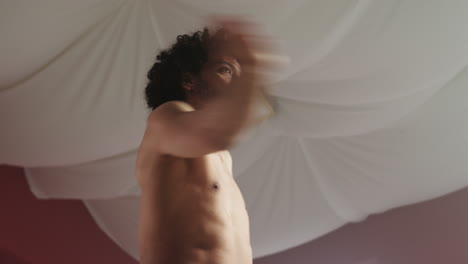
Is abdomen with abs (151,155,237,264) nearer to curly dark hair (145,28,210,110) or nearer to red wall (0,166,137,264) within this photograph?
curly dark hair (145,28,210,110)

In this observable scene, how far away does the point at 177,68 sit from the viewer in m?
0.91

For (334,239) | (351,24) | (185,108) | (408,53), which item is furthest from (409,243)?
(185,108)

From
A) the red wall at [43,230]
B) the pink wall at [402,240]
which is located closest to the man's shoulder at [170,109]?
the red wall at [43,230]

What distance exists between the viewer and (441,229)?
1.53m

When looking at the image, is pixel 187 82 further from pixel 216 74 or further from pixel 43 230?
pixel 43 230

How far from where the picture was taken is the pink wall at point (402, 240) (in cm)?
151

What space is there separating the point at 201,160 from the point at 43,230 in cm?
80

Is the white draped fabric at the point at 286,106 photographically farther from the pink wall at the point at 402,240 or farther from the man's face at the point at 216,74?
the man's face at the point at 216,74

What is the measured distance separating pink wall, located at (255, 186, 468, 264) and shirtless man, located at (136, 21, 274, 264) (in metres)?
0.89

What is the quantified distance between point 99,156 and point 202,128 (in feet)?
2.19

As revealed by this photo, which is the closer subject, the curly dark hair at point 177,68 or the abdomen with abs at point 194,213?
the abdomen with abs at point 194,213

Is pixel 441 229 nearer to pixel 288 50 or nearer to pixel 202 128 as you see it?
pixel 288 50

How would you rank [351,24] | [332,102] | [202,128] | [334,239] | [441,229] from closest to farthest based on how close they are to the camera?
[202,128]
[351,24]
[332,102]
[441,229]
[334,239]

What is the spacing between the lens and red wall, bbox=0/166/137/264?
4.44ft
